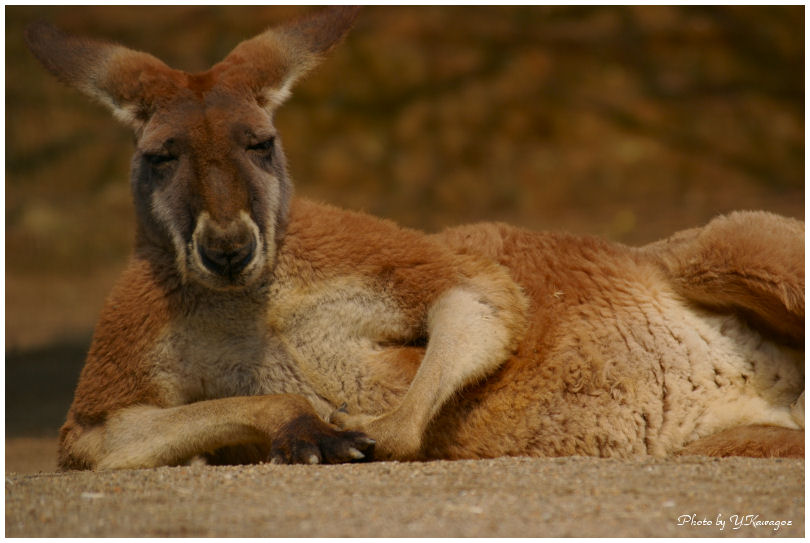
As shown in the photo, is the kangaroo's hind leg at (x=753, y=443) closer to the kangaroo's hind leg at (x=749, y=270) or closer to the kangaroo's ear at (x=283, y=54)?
the kangaroo's hind leg at (x=749, y=270)

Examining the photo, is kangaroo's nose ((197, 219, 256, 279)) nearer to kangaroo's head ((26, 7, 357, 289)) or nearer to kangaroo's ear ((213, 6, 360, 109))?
kangaroo's head ((26, 7, 357, 289))

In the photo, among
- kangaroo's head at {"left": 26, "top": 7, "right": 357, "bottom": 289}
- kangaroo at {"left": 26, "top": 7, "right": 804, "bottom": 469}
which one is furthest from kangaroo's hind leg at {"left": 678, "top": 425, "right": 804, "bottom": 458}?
kangaroo's head at {"left": 26, "top": 7, "right": 357, "bottom": 289}

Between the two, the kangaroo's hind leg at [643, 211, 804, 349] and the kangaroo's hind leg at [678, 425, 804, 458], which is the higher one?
the kangaroo's hind leg at [643, 211, 804, 349]

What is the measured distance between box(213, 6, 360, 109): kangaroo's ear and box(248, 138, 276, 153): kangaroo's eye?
0.27m

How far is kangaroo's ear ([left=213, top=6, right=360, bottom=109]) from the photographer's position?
4.82 metres

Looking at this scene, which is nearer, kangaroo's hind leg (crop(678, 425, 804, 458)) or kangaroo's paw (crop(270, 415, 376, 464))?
kangaroo's paw (crop(270, 415, 376, 464))

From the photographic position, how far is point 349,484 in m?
3.59

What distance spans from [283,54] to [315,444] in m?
1.84

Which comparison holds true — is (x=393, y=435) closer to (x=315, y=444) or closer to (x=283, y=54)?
(x=315, y=444)

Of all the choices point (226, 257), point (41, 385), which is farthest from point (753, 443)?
point (41, 385)

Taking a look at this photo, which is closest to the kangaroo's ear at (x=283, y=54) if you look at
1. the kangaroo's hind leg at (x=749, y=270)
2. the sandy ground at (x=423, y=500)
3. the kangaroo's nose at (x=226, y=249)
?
the kangaroo's nose at (x=226, y=249)

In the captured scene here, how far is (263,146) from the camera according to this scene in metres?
4.60

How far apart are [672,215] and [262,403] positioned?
8.03 meters

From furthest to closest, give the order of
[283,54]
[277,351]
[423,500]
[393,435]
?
[283,54] → [277,351] → [393,435] → [423,500]
